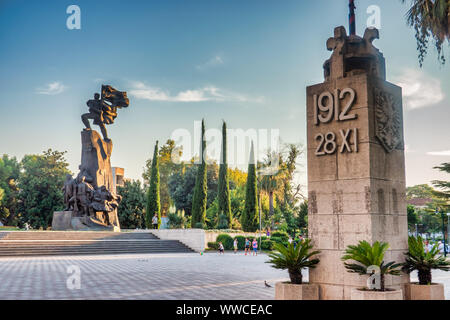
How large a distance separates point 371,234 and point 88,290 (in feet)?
19.7

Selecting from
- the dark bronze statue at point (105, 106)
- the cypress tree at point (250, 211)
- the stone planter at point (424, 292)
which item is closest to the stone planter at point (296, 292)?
the stone planter at point (424, 292)

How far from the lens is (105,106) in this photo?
1236 inches

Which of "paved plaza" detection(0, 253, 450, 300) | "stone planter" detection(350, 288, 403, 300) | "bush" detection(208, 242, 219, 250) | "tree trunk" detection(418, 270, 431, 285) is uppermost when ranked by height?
"tree trunk" detection(418, 270, 431, 285)

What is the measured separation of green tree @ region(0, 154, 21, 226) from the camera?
5091 cm

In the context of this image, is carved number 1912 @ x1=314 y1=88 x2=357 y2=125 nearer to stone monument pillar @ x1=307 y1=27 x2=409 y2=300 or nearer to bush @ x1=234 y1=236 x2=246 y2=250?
stone monument pillar @ x1=307 y1=27 x2=409 y2=300

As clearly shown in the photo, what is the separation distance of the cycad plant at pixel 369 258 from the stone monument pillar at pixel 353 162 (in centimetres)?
36

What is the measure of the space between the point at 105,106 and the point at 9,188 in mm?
28754

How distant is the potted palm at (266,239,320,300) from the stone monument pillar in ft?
0.73

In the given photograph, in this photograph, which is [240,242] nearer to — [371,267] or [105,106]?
[105,106]

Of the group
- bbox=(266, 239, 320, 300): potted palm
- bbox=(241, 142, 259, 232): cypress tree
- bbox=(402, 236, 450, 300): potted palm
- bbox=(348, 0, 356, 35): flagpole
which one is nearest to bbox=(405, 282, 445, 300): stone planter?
bbox=(402, 236, 450, 300): potted palm

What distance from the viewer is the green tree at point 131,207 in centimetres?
4294

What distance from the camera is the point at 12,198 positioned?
2041 inches

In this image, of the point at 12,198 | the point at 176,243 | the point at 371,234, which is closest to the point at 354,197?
the point at 371,234

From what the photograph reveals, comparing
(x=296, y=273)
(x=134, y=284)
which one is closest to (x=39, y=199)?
(x=134, y=284)
